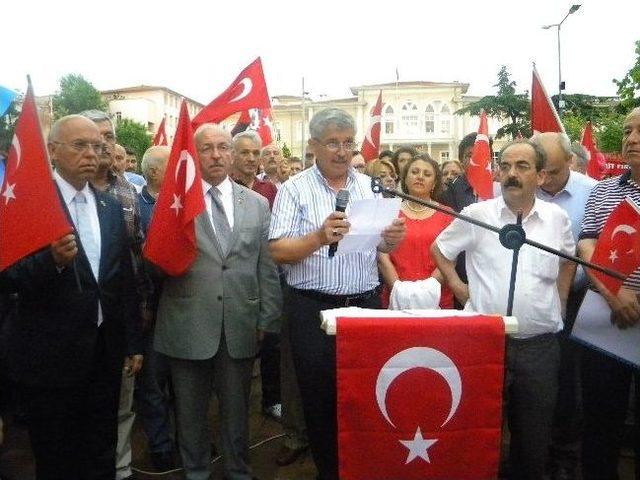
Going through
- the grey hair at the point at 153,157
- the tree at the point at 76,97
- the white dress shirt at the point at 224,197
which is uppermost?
the tree at the point at 76,97

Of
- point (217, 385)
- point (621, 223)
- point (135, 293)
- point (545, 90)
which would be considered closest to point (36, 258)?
point (135, 293)

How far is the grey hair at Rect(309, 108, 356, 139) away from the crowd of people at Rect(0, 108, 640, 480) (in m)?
0.01

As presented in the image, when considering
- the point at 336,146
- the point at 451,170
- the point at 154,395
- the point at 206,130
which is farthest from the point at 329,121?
the point at 451,170

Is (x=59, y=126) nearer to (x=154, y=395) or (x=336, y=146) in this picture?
(x=336, y=146)

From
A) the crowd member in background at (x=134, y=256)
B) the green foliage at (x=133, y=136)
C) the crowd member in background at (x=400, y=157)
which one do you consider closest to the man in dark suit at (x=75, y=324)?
the crowd member in background at (x=134, y=256)

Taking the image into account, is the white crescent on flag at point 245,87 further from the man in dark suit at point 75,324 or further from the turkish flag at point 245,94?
the man in dark suit at point 75,324

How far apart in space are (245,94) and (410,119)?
6254cm

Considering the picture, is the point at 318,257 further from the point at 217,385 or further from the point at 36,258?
the point at 36,258

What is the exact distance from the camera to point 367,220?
3109 millimetres

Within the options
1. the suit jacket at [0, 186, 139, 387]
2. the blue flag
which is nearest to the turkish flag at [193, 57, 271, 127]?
the blue flag

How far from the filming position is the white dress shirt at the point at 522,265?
3.18 meters

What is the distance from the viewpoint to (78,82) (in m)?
57.9

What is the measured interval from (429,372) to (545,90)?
4136mm

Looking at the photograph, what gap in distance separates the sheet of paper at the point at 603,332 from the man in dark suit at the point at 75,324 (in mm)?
2380
